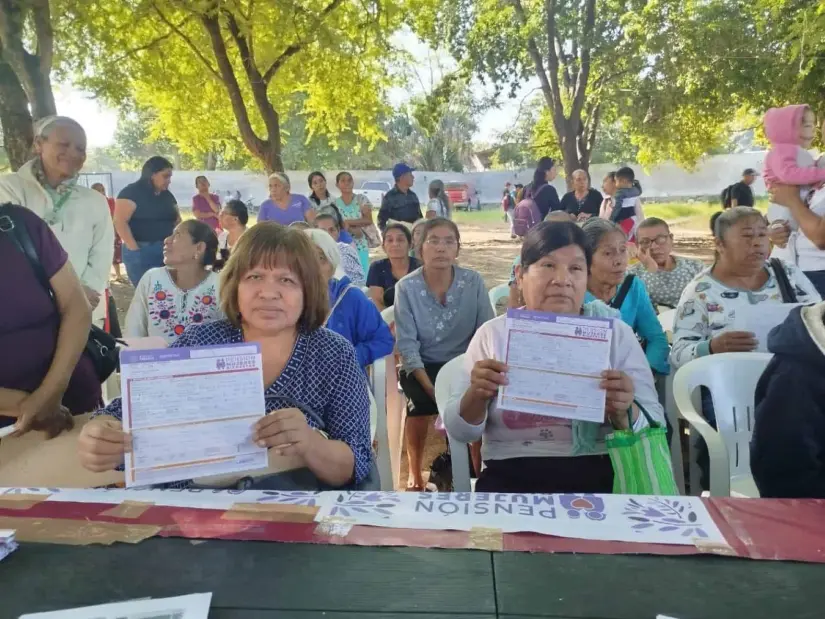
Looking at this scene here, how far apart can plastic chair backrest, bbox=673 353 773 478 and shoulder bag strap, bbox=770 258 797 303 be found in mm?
600

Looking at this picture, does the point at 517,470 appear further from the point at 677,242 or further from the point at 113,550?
the point at 677,242

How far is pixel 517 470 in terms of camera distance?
234cm

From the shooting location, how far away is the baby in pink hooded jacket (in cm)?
359

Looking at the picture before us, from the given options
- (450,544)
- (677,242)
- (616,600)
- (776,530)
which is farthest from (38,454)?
(677,242)

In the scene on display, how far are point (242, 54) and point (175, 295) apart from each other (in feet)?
22.3

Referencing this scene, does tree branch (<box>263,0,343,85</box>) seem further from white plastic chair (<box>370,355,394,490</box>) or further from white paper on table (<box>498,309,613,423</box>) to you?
white paper on table (<box>498,309,613,423</box>)

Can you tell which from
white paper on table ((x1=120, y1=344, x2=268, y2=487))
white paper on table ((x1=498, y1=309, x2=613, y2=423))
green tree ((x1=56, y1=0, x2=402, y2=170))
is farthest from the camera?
green tree ((x1=56, y1=0, x2=402, y2=170))

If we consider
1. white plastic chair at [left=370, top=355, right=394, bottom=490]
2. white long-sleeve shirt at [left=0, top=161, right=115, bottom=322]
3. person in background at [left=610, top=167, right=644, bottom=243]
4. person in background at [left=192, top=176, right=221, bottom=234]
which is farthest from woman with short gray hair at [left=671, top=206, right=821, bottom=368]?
person in background at [left=192, top=176, right=221, bottom=234]

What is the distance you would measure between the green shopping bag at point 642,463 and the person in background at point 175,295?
277 centimetres

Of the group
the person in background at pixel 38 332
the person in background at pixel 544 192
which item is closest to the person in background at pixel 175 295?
the person in background at pixel 38 332

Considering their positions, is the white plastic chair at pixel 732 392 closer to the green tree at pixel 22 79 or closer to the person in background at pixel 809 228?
the person in background at pixel 809 228

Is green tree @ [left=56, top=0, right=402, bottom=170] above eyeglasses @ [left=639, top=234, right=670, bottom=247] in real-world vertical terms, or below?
above

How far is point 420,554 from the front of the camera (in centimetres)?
138

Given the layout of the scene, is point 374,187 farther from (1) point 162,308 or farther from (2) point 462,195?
(1) point 162,308
